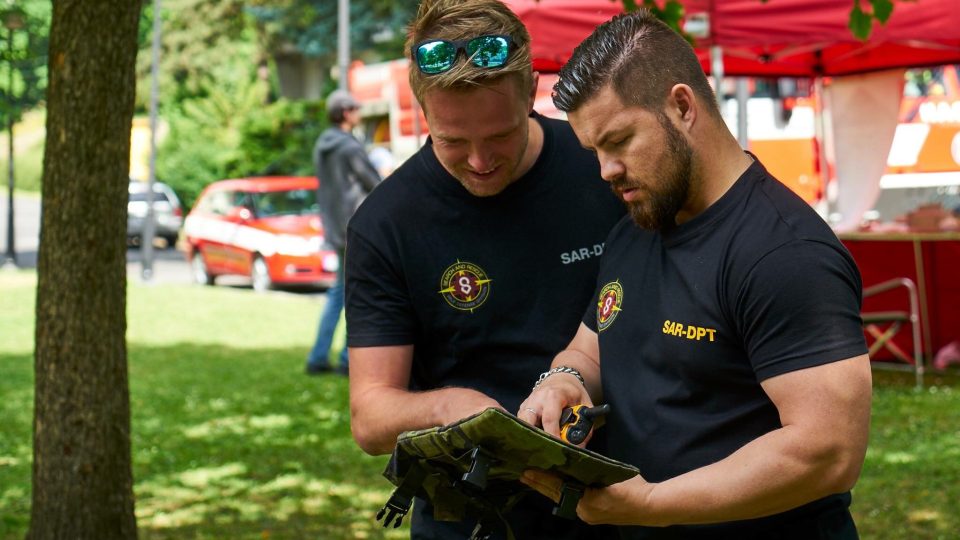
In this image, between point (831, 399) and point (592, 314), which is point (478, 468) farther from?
point (831, 399)

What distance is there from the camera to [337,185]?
10000 mm

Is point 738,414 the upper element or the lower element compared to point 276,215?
upper

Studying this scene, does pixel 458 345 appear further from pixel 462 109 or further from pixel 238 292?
pixel 238 292

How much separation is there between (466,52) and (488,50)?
0.16 ft

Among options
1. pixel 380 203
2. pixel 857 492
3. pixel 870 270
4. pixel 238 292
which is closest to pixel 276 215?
pixel 238 292

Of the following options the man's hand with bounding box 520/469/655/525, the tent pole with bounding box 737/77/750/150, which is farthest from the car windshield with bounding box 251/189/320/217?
the man's hand with bounding box 520/469/655/525

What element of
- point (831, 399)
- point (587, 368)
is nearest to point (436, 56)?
point (587, 368)

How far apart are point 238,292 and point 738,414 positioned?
16.1m

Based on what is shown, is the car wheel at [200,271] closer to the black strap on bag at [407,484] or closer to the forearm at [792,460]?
the black strap on bag at [407,484]

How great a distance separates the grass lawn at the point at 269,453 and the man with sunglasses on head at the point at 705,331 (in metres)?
3.65

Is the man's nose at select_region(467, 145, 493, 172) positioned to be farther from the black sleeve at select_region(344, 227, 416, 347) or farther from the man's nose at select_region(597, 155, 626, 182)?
the man's nose at select_region(597, 155, 626, 182)

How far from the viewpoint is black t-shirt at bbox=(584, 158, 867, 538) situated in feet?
6.47

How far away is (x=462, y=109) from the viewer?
8.26ft

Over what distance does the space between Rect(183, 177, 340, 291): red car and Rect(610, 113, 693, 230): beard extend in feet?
47.5
